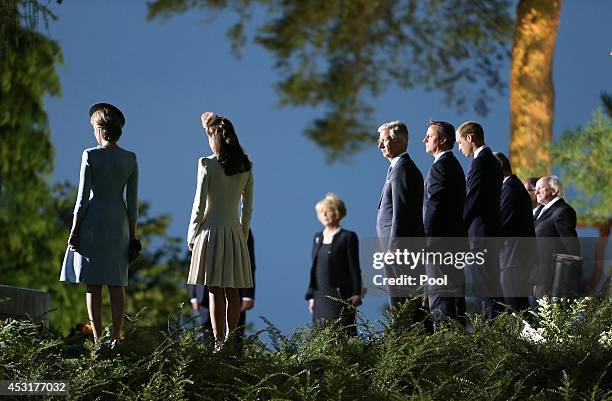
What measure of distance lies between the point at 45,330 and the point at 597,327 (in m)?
2.84

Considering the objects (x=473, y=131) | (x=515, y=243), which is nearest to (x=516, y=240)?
(x=515, y=243)

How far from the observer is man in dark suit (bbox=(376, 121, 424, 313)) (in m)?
6.39

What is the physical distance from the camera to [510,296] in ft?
24.6

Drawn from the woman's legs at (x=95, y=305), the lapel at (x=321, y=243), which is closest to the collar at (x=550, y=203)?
the lapel at (x=321, y=243)

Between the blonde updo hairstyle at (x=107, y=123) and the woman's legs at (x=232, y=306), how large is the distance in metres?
1.14

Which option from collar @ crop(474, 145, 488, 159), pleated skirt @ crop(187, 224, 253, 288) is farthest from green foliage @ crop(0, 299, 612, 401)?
collar @ crop(474, 145, 488, 159)

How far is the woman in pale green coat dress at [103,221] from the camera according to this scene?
5660mm

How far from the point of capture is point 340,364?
4.73m

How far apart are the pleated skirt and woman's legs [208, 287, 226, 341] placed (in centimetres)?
6

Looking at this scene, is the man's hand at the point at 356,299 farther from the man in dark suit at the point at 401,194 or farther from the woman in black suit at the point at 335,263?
the man in dark suit at the point at 401,194

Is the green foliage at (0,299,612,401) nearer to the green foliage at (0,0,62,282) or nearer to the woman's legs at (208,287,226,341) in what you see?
the woman's legs at (208,287,226,341)

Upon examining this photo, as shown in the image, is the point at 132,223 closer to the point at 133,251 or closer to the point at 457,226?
the point at 133,251

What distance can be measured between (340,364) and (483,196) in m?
2.70

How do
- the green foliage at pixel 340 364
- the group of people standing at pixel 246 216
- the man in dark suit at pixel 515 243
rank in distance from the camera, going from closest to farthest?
1. the green foliage at pixel 340 364
2. the group of people standing at pixel 246 216
3. the man in dark suit at pixel 515 243
